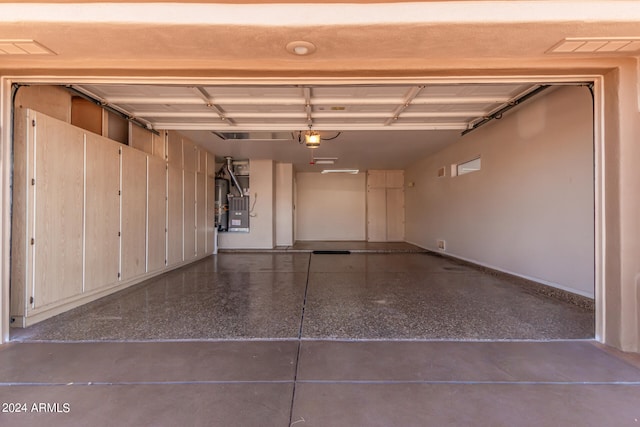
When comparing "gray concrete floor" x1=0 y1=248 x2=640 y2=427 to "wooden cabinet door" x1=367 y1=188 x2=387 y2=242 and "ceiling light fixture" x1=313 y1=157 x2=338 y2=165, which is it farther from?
"wooden cabinet door" x1=367 y1=188 x2=387 y2=242

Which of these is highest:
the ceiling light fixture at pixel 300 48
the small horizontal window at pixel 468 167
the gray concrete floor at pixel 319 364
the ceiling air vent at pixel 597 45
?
the ceiling light fixture at pixel 300 48

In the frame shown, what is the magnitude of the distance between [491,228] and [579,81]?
3094mm

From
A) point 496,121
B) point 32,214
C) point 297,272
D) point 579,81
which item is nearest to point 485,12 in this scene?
point 579,81

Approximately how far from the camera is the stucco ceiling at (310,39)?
5.98 ft

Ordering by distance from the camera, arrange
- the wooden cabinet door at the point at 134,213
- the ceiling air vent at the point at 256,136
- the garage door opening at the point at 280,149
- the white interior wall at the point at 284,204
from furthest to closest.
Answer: the white interior wall at the point at 284,204 → the ceiling air vent at the point at 256,136 → the wooden cabinet door at the point at 134,213 → the garage door opening at the point at 280,149

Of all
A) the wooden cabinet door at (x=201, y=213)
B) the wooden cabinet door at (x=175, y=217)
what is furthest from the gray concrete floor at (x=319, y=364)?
the wooden cabinet door at (x=201, y=213)

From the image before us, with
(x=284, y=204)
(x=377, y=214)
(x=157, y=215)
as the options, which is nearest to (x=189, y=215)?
(x=157, y=215)

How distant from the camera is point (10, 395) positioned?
1.74 m

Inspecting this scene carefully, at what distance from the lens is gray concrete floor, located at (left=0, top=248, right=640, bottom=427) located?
1.60m

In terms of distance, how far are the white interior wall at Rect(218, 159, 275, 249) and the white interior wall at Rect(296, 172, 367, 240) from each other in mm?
2589

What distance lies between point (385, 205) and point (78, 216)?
29.5 ft

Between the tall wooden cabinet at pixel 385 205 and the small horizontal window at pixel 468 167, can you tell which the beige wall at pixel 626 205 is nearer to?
the small horizontal window at pixel 468 167

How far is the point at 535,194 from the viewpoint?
404cm

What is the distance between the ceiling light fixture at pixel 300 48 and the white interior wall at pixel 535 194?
10.5 feet
